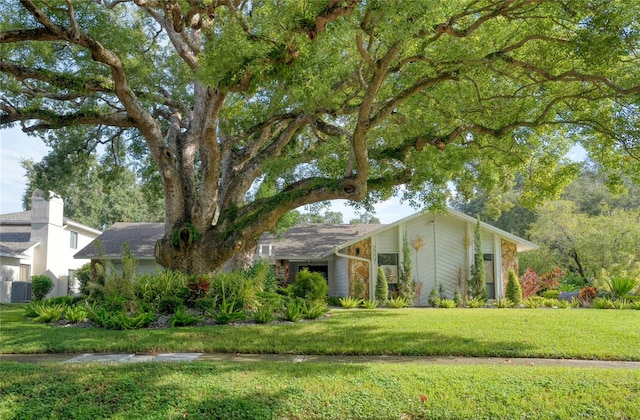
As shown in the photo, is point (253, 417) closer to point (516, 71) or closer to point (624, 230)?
point (516, 71)

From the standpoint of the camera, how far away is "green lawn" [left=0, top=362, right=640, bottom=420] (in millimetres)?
4949

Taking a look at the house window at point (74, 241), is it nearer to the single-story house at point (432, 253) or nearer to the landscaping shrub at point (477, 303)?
the single-story house at point (432, 253)

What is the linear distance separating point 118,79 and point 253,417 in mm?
9795

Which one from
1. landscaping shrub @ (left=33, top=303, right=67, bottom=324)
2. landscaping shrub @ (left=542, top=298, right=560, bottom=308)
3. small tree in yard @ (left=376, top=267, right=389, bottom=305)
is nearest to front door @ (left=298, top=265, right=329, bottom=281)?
small tree in yard @ (left=376, top=267, right=389, bottom=305)

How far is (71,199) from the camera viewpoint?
4716 centimetres

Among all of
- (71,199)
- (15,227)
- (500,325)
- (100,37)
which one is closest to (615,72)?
(500,325)

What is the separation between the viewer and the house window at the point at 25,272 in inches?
985

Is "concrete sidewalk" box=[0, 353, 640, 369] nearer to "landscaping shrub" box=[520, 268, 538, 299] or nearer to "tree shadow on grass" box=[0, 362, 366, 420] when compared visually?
"tree shadow on grass" box=[0, 362, 366, 420]

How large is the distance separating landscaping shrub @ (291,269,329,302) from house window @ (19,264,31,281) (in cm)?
1681

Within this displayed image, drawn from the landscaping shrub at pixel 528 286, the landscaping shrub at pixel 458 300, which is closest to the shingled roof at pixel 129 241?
the landscaping shrub at pixel 458 300

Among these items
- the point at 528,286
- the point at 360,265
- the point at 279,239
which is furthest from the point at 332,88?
the point at 528,286

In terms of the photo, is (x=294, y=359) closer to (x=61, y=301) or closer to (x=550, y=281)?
(x=61, y=301)

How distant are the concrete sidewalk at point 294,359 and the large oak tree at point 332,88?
16.0 ft

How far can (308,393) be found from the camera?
5.37m
